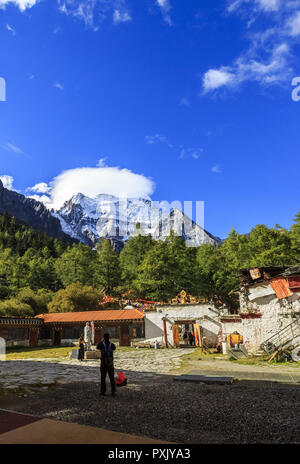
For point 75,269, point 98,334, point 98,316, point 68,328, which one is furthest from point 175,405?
point 75,269

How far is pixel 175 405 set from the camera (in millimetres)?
7371

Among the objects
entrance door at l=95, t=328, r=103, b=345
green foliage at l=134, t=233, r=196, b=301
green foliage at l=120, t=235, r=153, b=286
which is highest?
green foliage at l=120, t=235, r=153, b=286

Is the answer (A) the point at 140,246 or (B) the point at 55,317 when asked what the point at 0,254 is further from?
(B) the point at 55,317

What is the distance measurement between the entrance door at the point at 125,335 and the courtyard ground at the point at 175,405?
17635mm

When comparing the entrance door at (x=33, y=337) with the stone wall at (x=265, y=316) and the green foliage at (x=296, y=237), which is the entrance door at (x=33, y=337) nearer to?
the stone wall at (x=265, y=316)

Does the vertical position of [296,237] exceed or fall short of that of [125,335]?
it exceeds it

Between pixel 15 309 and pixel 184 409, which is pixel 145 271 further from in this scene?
pixel 184 409

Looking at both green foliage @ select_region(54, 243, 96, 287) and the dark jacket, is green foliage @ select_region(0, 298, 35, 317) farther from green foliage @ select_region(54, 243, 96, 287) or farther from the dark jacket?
the dark jacket

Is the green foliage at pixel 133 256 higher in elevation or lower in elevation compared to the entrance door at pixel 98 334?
higher

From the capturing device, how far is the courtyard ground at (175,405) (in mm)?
5352

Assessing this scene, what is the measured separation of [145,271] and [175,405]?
1258 inches

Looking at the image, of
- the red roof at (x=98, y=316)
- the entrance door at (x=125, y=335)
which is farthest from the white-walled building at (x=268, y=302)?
the entrance door at (x=125, y=335)

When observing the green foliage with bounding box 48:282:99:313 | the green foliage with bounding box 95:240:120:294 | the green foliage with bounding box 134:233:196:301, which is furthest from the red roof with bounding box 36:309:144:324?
the green foliage with bounding box 95:240:120:294

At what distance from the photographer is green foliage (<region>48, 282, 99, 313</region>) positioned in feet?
118
